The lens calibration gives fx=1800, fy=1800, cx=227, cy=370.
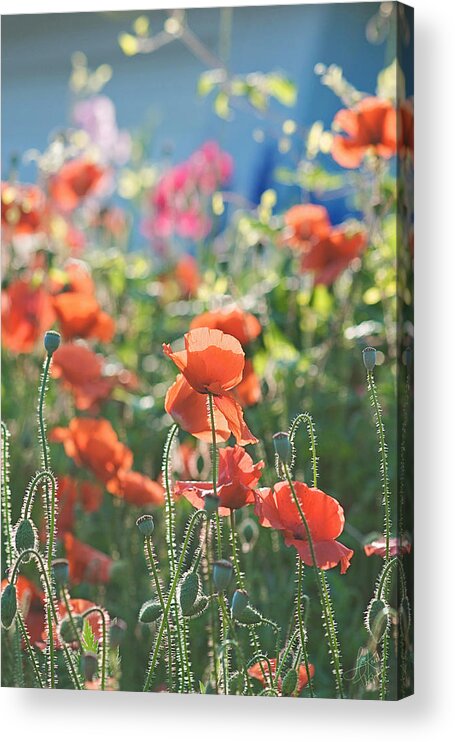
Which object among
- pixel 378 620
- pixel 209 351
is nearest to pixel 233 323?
pixel 209 351

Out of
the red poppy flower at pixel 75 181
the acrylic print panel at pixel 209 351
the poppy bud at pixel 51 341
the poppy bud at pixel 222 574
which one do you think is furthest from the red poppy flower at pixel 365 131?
the poppy bud at pixel 222 574

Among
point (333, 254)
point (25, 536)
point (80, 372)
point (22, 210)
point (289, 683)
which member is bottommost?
point (289, 683)

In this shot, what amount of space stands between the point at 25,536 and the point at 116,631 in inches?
7.5

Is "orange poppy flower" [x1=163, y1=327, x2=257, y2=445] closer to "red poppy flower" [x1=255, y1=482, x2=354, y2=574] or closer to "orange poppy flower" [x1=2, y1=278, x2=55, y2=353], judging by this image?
"red poppy flower" [x1=255, y1=482, x2=354, y2=574]

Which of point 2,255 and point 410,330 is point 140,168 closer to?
point 2,255

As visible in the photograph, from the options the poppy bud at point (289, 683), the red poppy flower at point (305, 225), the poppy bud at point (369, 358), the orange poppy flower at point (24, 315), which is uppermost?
the red poppy flower at point (305, 225)

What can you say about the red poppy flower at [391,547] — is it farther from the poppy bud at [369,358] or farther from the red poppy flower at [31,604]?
the red poppy flower at [31,604]

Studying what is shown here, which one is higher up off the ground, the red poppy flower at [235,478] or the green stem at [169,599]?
the red poppy flower at [235,478]

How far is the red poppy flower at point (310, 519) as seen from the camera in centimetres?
247

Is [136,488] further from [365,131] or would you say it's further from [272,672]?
[365,131]

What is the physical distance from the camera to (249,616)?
98.9 inches

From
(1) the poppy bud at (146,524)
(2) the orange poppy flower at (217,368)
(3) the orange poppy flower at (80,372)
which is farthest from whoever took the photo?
(3) the orange poppy flower at (80,372)

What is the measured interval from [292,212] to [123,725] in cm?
78

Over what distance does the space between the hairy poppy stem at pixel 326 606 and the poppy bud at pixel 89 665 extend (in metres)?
0.35
